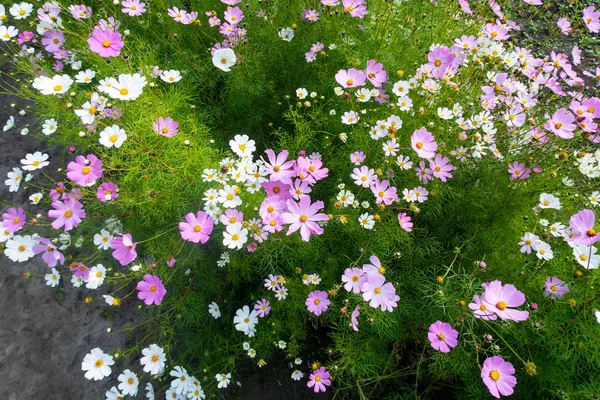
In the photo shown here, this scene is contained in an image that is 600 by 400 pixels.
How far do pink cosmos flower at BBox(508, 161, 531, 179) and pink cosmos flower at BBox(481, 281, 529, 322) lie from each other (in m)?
0.62

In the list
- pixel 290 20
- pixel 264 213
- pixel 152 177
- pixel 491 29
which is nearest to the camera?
pixel 264 213

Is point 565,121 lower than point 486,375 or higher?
higher

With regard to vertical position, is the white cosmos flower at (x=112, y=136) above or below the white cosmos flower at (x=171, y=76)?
below

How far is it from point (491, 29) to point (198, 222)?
199 centimetres

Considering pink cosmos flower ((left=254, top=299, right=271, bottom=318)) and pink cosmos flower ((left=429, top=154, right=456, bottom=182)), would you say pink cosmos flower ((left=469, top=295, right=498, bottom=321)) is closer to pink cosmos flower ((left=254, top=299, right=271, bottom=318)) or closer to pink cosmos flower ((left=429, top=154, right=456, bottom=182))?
pink cosmos flower ((left=429, top=154, right=456, bottom=182))

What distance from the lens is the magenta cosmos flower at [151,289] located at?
1.66m

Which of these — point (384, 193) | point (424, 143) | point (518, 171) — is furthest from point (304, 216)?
point (518, 171)

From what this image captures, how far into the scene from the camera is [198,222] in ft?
5.23

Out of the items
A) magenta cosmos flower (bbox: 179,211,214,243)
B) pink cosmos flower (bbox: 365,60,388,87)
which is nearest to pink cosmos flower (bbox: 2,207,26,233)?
magenta cosmos flower (bbox: 179,211,214,243)

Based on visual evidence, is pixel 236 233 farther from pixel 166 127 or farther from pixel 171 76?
pixel 171 76

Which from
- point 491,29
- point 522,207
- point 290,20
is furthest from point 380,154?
point 290,20

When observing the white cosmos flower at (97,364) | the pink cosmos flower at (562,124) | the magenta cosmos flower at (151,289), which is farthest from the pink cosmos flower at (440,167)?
the white cosmos flower at (97,364)

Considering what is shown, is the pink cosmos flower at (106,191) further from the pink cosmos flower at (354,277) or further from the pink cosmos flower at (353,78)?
the pink cosmos flower at (353,78)

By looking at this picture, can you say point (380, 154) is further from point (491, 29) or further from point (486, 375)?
point (486, 375)
